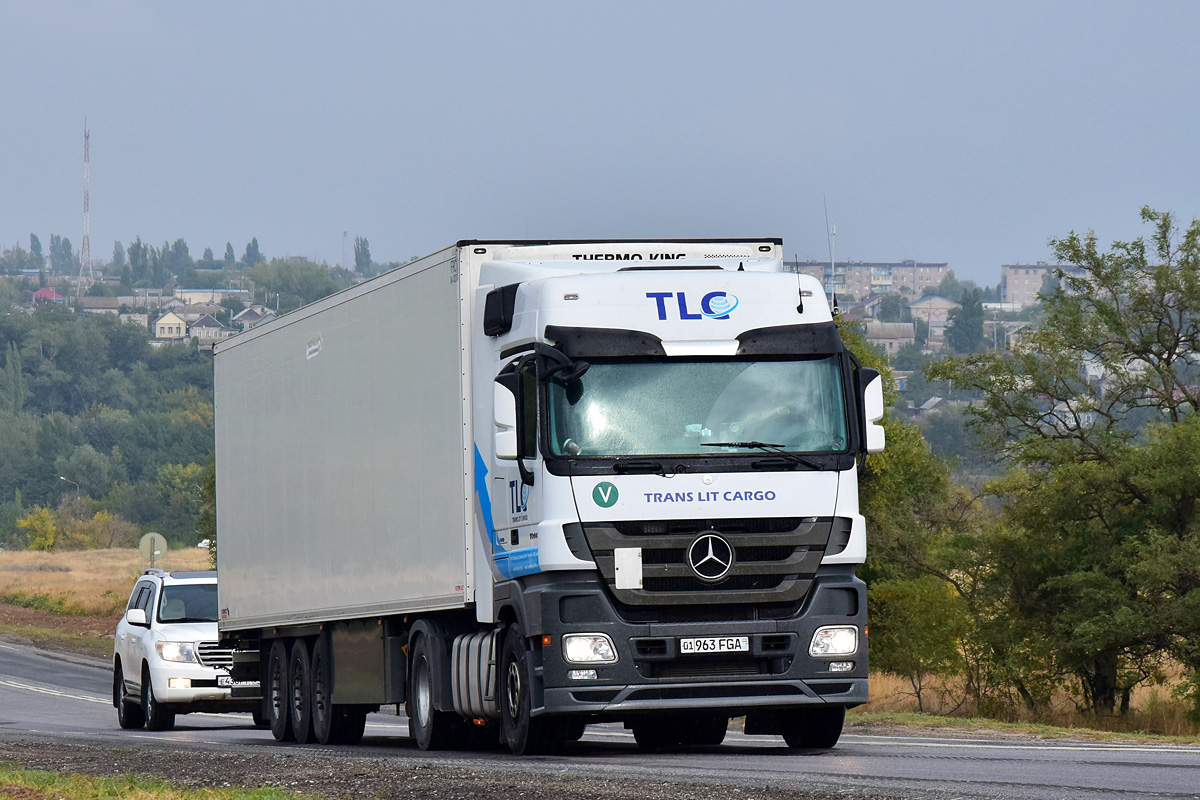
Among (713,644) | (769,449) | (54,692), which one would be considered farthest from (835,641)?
(54,692)

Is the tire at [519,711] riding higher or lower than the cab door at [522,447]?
lower

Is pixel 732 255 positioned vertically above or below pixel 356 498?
above

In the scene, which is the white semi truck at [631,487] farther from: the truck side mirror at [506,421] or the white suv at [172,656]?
the white suv at [172,656]

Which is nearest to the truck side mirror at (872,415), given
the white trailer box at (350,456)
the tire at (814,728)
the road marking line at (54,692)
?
the tire at (814,728)

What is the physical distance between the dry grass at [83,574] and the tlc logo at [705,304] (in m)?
47.4

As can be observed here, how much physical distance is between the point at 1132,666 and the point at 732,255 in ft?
69.9

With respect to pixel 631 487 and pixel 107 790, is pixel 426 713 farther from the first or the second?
pixel 107 790

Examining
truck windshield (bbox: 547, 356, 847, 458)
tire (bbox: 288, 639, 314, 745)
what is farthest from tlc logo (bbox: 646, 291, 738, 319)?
tire (bbox: 288, 639, 314, 745)

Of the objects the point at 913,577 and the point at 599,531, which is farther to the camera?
the point at 913,577

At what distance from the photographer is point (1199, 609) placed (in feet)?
106

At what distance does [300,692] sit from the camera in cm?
1889

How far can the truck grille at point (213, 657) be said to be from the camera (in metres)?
23.2

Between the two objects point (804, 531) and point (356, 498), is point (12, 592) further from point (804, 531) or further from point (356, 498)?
point (804, 531)

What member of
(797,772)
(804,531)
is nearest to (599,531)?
(804,531)
